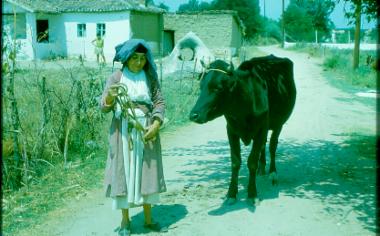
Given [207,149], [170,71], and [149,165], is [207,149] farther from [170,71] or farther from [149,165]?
[170,71]

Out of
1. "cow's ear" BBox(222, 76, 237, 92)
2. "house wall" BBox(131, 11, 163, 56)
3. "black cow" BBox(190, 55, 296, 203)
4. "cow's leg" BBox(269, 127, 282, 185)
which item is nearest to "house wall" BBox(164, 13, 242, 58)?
"house wall" BBox(131, 11, 163, 56)

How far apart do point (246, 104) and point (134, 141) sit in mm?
1465

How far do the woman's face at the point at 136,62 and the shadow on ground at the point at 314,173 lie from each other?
1.86 m

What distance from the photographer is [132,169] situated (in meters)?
4.51

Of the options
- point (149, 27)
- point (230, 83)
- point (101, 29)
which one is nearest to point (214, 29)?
point (149, 27)

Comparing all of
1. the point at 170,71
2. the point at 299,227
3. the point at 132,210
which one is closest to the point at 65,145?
the point at 132,210

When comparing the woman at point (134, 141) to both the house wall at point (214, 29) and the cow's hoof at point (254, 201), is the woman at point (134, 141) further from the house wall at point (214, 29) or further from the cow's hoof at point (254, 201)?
the house wall at point (214, 29)

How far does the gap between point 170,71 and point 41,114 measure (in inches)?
448

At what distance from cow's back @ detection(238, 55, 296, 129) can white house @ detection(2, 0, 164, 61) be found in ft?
78.7

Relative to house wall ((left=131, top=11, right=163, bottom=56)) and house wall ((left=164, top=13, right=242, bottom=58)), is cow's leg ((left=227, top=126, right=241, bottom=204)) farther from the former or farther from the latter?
house wall ((left=164, top=13, right=242, bottom=58))

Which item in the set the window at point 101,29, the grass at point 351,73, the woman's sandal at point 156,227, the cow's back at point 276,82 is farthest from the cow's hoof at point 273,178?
the window at point 101,29

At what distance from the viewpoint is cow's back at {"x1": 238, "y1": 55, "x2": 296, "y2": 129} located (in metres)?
6.27

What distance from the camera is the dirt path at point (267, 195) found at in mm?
4961

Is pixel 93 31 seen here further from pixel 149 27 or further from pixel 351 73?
pixel 351 73
